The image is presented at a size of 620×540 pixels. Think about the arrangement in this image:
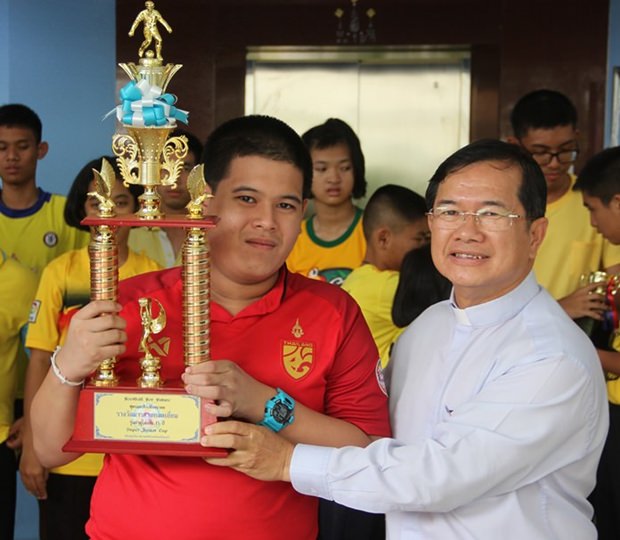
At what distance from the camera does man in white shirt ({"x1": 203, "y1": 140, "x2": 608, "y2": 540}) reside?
1.72 metres

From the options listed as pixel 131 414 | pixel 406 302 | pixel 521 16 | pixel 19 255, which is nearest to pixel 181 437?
pixel 131 414

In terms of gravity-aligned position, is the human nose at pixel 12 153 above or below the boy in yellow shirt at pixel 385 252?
above

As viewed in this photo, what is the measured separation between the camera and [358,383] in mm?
1929

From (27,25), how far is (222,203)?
3.81 m

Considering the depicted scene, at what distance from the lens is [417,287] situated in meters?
3.03

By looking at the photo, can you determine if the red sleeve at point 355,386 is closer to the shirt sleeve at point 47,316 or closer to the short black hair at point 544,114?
the shirt sleeve at point 47,316

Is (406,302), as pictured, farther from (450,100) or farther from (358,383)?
(450,100)

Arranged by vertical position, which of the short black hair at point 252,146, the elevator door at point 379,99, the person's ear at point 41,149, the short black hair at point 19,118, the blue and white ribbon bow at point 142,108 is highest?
the elevator door at point 379,99

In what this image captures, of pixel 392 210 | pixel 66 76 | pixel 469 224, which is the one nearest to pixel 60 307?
pixel 392 210

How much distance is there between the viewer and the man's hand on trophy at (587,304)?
10.3ft

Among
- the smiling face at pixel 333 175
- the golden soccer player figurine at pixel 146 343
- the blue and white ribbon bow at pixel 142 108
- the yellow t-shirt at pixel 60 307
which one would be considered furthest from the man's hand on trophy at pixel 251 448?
the smiling face at pixel 333 175

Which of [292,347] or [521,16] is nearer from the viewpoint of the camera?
[292,347]

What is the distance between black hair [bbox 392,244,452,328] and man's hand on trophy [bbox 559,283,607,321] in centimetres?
47

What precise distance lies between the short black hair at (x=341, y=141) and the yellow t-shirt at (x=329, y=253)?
25cm
